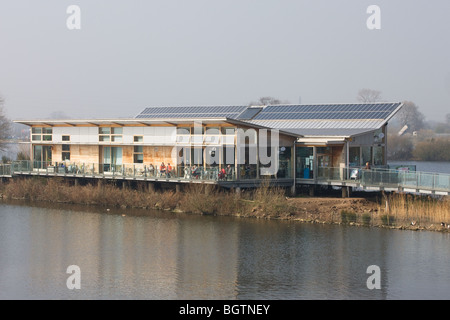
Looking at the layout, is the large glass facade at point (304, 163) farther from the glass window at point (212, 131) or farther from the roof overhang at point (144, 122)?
the glass window at point (212, 131)

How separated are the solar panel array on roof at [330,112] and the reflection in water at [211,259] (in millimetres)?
17010

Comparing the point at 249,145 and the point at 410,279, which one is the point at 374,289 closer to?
the point at 410,279

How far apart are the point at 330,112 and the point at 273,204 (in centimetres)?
1673

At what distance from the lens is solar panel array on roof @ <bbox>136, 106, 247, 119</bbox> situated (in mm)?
57244

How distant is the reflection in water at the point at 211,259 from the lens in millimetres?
22703

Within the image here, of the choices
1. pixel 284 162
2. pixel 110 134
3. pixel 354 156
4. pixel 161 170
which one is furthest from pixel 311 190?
pixel 110 134

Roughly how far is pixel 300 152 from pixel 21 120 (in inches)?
834

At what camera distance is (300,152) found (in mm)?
42750

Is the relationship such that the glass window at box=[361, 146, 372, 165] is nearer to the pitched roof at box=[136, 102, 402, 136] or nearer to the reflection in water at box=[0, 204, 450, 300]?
the pitched roof at box=[136, 102, 402, 136]

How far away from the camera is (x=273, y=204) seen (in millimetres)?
37156

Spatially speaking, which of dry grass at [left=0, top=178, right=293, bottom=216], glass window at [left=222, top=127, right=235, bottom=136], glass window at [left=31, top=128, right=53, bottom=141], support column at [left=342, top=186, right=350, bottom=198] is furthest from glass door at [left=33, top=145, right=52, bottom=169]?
support column at [left=342, top=186, right=350, bottom=198]

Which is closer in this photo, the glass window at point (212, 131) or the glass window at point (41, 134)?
the glass window at point (212, 131)

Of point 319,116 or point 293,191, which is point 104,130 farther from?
point 319,116

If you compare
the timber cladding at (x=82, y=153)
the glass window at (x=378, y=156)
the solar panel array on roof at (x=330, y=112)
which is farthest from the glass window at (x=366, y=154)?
the timber cladding at (x=82, y=153)
